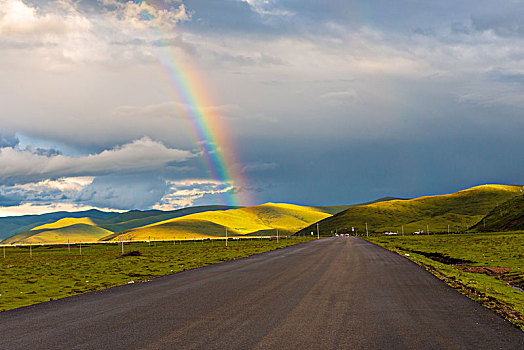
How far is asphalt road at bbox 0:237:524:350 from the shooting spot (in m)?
10.3

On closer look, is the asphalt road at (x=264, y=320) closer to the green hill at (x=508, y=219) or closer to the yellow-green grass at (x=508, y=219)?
the green hill at (x=508, y=219)

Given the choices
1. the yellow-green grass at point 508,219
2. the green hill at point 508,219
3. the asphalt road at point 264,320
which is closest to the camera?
the asphalt road at point 264,320

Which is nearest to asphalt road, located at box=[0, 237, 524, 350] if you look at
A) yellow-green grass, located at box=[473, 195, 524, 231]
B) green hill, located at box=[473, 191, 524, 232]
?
green hill, located at box=[473, 191, 524, 232]

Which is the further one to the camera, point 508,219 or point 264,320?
point 508,219

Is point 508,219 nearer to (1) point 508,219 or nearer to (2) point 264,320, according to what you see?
(1) point 508,219

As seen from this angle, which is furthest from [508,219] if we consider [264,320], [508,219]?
[264,320]

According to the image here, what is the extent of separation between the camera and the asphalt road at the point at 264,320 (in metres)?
10.3

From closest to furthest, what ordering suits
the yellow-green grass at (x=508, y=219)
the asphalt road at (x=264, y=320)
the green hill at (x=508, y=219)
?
1. the asphalt road at (x=264, y=320)
2. the green hill at (x=508, y=219)
3. the yellow-green grass at (x=508, y=219)

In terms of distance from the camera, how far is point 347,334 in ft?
36.3

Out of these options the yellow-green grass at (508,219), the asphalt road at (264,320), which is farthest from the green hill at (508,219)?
the asphalt road at (264,320)

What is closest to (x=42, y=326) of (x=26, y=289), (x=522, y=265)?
(x=26, y=289)

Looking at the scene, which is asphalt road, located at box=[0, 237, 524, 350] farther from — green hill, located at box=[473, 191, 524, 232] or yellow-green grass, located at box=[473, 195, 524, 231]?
yellow-green grass, located at box=[473, 195, 524, 231]

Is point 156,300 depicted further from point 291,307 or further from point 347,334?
point 347,334

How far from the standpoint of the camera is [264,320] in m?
12.8
